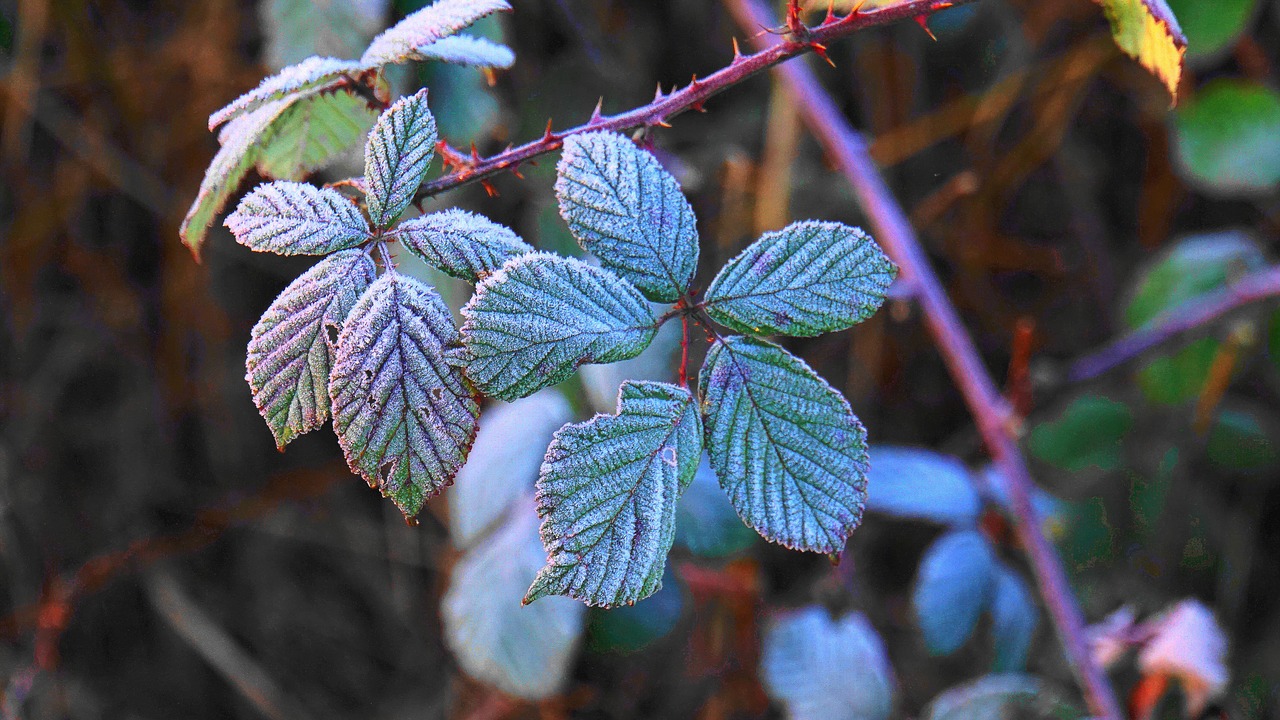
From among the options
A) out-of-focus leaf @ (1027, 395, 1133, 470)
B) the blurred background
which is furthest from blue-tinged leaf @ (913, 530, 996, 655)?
out-of-focus leaf @ (1027, 395, 1133, 470)

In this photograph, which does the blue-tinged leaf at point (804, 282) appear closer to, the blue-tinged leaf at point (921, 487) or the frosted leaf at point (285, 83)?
the frosted leaf at point (285, 83)

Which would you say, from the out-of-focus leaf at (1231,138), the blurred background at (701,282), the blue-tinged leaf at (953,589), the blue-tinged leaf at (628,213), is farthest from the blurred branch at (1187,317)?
the blue-tinged leaf at (628,213)

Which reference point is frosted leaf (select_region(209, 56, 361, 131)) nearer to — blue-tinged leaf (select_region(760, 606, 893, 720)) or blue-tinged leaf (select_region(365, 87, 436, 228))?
blue-tinged leaf (select_region(365, 87, 436, 228))

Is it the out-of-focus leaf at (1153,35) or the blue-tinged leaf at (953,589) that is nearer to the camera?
the out-of-focus leaf at (1153,35)

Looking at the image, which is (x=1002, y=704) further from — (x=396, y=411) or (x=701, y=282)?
(x=396, y=411)

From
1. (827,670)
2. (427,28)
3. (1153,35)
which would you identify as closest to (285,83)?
(427,28)

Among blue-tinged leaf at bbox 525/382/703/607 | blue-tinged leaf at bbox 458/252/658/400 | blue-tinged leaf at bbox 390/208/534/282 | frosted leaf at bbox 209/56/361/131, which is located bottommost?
blue-tinged leaf at bbox 525/382/703/607
